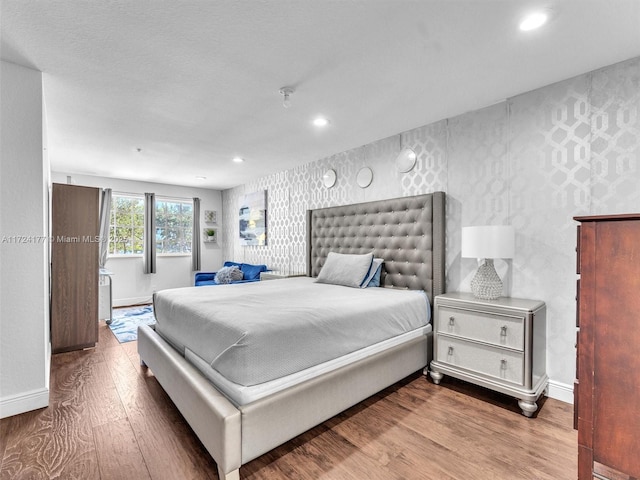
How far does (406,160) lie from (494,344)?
80.1 inches

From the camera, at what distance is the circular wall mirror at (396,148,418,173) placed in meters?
3.33

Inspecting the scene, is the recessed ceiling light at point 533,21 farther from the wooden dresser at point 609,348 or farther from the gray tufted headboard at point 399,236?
the gray tufted headboard at point 399,236

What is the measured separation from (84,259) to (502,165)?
4.58m

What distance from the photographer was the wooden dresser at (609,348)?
1.21 m

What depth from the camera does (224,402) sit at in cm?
155

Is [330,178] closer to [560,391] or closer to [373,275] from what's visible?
[373,275]

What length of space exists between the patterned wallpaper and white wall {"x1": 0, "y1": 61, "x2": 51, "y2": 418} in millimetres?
3274

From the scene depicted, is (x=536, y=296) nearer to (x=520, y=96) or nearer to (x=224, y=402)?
(x=520, y=96)

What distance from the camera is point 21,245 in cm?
218

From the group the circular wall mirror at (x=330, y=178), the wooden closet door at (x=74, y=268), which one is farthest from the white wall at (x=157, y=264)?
the circular wall mirror at (x=330, y=178)

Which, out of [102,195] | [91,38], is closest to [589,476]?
[91,38]

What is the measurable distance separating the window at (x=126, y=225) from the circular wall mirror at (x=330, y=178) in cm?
414

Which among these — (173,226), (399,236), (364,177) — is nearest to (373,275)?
(399,236)

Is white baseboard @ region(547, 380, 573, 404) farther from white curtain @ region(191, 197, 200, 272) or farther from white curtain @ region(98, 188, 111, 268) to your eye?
white curtain @ region(98, 188, 111, 268)
